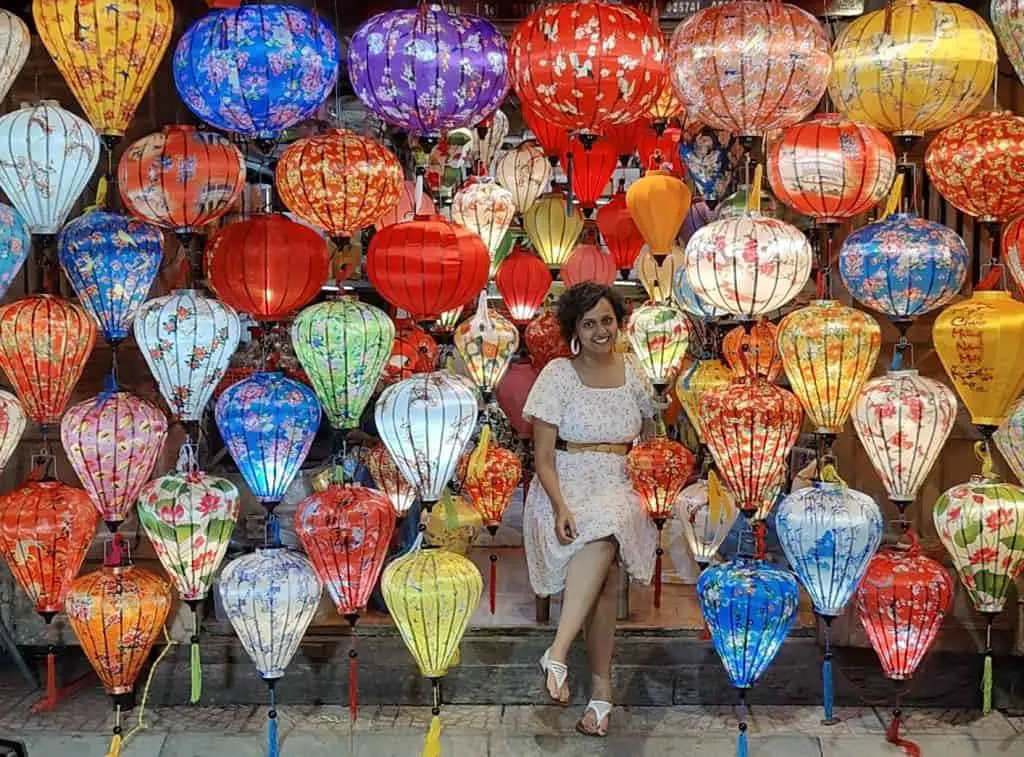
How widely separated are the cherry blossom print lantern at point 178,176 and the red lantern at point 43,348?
383mm

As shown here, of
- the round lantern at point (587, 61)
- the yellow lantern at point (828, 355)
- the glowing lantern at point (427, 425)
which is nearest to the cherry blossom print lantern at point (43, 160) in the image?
the glowing lantern at point (427, 425)

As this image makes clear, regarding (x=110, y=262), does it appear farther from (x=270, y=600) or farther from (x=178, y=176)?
(x=270, y=600)

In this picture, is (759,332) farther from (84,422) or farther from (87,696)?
(87,696)

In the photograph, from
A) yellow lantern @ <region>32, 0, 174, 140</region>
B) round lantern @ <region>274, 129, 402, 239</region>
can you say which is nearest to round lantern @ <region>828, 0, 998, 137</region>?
round lantern @ <region>274, 129, 402, 239</region>

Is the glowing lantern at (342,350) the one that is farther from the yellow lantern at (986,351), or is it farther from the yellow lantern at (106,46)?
the yellow lantern at (986,351)

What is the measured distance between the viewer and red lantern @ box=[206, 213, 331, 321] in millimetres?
3168

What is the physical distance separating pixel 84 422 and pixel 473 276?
1.20m

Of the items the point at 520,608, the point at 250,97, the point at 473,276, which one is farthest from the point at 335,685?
the point at 250,97

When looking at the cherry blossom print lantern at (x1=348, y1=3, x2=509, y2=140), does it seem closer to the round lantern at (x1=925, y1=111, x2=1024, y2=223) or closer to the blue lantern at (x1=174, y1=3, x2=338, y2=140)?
the blue lantern at (x1=174, y1=3, x2=338, y2=140)

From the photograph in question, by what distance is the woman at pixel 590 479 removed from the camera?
3.86 meters

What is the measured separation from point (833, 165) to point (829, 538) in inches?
42.7

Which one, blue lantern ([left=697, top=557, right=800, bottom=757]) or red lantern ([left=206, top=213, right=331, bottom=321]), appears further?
blue lantern ([left=697, top=557, right=800, bottom=757])

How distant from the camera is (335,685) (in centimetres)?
450

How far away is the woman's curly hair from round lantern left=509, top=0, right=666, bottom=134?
944 millimetres
